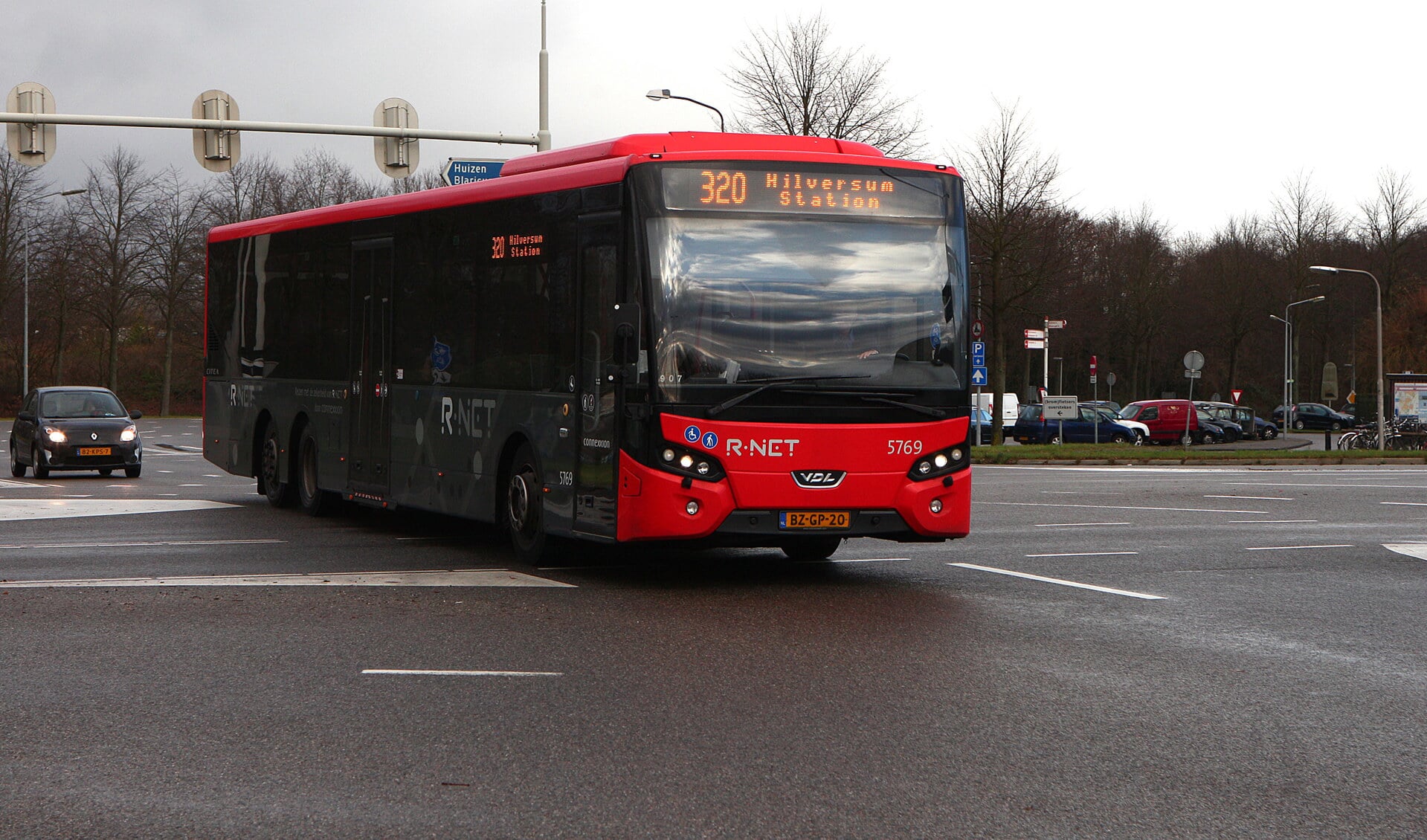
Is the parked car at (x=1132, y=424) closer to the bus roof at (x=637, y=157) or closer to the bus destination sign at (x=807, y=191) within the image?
the bus roof at (x=637, y=157)

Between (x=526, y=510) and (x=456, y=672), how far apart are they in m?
4.40

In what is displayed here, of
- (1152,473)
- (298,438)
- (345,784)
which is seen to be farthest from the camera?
(1152,473)

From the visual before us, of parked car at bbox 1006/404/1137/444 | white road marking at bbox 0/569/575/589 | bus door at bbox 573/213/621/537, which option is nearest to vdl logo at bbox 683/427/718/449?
bus door at bbox 573/213/621/537

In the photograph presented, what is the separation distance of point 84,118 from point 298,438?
8.12 metres

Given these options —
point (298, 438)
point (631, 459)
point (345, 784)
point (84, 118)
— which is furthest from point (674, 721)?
point (84, 118)

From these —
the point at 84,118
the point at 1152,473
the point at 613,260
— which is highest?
the point at 84,118

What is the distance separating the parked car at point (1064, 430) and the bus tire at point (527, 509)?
37132 millimetres

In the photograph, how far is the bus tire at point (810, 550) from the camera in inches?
499

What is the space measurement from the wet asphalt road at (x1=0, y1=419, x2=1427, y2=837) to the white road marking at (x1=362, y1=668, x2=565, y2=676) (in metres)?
0.03

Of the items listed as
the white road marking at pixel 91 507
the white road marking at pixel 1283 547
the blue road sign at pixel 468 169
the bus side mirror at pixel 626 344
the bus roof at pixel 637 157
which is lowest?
the white road marking at pixel 1283 547

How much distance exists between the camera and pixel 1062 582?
11.4 m

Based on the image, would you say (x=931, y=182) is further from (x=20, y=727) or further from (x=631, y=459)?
(x=20, y=727)

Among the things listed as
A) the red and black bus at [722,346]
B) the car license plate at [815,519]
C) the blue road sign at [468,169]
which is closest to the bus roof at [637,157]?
the red and black bus at [722,346]

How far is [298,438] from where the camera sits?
55.0ft
